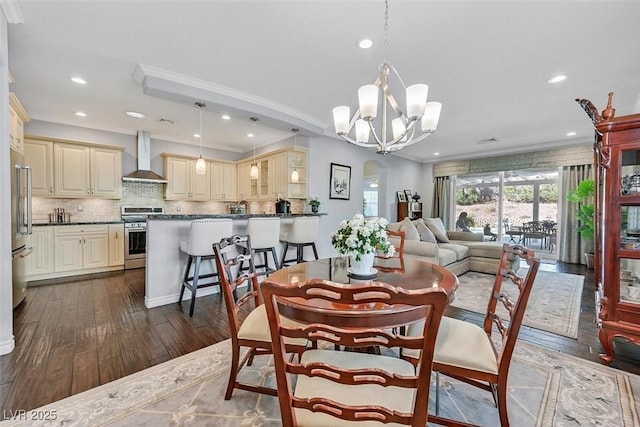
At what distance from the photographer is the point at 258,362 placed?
201 centimetres

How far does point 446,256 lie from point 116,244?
5.62m

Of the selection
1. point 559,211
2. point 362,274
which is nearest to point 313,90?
point 362,274

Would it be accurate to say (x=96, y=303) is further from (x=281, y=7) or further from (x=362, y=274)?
(x=281, y=7)

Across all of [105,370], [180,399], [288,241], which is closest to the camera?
[180,399]

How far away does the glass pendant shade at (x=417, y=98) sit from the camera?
202 cm

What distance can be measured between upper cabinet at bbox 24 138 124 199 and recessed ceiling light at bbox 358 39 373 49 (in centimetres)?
481

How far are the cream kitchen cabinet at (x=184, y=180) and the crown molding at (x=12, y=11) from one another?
11.9 ft

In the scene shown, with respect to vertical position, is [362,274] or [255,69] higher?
[255,69]

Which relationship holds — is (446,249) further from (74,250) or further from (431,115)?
(74,250)

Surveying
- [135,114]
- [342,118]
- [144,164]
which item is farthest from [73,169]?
[342,118]

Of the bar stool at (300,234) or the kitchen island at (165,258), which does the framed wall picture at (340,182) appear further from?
the kitchen island at (165,258)

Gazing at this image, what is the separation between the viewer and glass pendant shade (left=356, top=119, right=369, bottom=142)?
8.70 ft

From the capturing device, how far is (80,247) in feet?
14.4

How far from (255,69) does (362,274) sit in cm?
241
